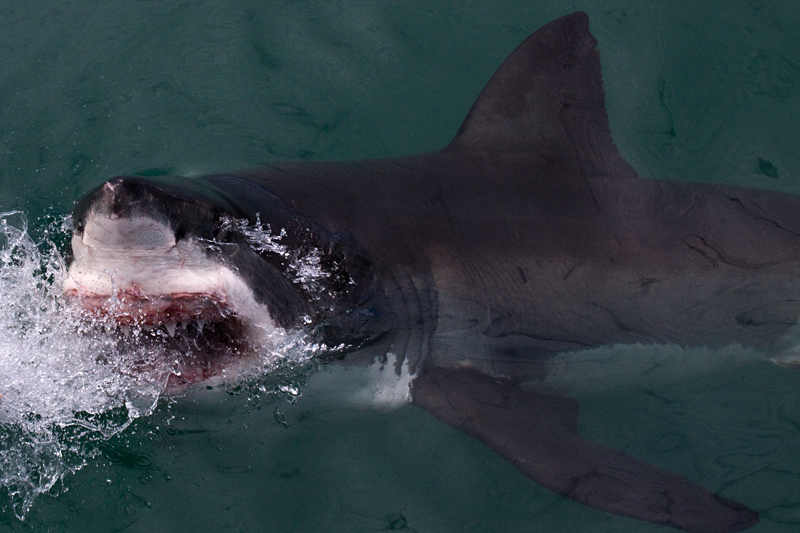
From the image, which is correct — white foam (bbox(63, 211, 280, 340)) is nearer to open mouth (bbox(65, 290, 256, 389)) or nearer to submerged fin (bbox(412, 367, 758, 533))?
open mouth (bbox(65, 290, 256, 389))

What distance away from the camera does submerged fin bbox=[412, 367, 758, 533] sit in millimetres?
2934

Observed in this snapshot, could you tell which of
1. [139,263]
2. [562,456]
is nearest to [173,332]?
[139,263]

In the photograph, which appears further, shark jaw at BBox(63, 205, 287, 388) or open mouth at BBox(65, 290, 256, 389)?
open mouth at BBox(65, 290, 256, 389)

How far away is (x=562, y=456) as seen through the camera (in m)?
3.03

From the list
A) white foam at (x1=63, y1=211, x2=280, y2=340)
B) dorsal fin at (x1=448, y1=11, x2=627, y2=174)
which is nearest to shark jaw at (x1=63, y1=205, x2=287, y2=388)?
white foam at (x1=63, y1=211, x2=280, y2=340)

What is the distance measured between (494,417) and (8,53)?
4.00 metres

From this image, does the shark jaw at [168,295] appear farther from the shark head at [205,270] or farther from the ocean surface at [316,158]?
the ocean surface at [316,158]

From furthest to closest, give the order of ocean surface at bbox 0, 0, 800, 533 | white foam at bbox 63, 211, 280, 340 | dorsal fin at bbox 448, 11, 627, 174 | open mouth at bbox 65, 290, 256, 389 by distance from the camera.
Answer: dorsal fin at bbox 448, 11, 627, 174
ocean surface at bbox 0, 0, 800, 533
open mouth at bbox 65, 290, 256, 389
white foam at bbox 63, 211, 280, 340

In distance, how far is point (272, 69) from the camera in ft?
16.2

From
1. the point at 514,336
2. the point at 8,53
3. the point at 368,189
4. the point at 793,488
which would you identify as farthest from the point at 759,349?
the point at 8,53

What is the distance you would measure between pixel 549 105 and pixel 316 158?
4.87ft

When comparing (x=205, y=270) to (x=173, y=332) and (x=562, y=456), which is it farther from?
(x=562, y=456)

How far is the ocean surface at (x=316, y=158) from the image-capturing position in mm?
3041

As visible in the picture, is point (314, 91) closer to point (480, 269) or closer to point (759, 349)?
point (480, 269)
